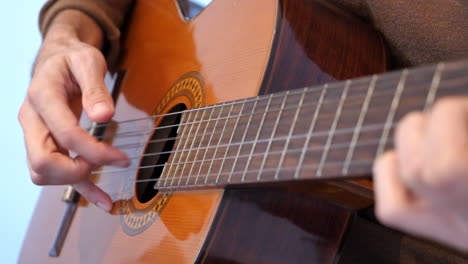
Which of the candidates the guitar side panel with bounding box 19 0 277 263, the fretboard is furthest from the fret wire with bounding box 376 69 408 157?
the guitar side panel with bounding box 19 0 277 263

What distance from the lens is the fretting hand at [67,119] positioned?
0.80 metres

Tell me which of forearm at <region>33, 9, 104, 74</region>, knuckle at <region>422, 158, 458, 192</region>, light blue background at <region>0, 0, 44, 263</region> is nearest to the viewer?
knuckle at <region>422, 158, 458, 192</region>

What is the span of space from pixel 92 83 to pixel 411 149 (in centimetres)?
64

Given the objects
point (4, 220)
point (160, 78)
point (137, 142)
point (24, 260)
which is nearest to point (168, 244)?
point (137, 142)

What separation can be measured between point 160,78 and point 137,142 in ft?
0.48

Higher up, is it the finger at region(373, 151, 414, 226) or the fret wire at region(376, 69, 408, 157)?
the fret wire at region(376, 69, 408, 157)

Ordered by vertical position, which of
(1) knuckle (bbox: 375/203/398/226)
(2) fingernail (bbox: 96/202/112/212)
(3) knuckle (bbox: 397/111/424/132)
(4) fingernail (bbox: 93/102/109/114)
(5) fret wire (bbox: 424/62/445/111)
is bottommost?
(1) knuckle (bbox: 375/203/398/226)

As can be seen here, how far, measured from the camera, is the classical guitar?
434mm

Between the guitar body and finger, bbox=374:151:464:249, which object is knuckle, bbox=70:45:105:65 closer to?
the guitar body

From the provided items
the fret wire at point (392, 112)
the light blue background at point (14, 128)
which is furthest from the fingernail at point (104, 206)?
the light blue background at point (14, 128)

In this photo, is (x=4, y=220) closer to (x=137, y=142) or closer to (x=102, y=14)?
(x=102, y=14)

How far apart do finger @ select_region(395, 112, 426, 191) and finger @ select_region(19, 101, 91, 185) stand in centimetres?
65

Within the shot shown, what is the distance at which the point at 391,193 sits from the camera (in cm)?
34

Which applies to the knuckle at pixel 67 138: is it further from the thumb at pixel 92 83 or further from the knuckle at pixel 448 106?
the knuckle at pixel 448 106
